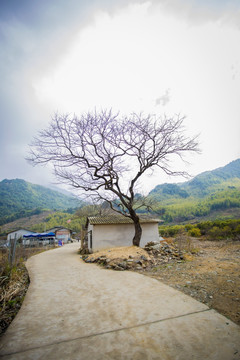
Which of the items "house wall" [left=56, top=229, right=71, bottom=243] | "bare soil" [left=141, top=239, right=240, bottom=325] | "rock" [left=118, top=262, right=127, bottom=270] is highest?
"bare soil" [left=141, top=239, right=240, bottom=325]

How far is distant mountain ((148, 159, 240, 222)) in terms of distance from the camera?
45688mm

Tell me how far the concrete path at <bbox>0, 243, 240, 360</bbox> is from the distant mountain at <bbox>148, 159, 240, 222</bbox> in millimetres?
10187

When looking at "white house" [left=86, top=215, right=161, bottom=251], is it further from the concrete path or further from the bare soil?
the concrete path

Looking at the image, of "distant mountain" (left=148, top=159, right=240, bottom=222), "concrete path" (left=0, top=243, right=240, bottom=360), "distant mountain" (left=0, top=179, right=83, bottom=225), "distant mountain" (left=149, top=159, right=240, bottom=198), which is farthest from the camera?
"distant mountain" (left=0, top=179, right=83, bottom=225)

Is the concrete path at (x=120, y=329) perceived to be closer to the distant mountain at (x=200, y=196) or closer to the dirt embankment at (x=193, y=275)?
the dirt embankment at (x=193, y=275)

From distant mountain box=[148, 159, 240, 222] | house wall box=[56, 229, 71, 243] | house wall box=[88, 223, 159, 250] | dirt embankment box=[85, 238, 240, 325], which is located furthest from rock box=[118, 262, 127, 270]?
house wall box=[56, 229, 71, 243]

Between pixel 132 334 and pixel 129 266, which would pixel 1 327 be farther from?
pixel 129 266

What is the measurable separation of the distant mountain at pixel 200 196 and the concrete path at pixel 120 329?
10.2 m

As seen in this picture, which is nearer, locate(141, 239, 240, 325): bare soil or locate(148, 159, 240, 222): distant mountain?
locate(141, 239, 240, 325): bare soil

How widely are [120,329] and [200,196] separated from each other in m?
85.3

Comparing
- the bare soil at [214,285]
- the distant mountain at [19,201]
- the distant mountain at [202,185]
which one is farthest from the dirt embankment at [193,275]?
the distant mountain at [19,201]

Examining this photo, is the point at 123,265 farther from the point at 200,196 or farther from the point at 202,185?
the point at 202,185

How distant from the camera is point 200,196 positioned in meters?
79.1

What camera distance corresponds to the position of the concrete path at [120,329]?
6.91 feet
